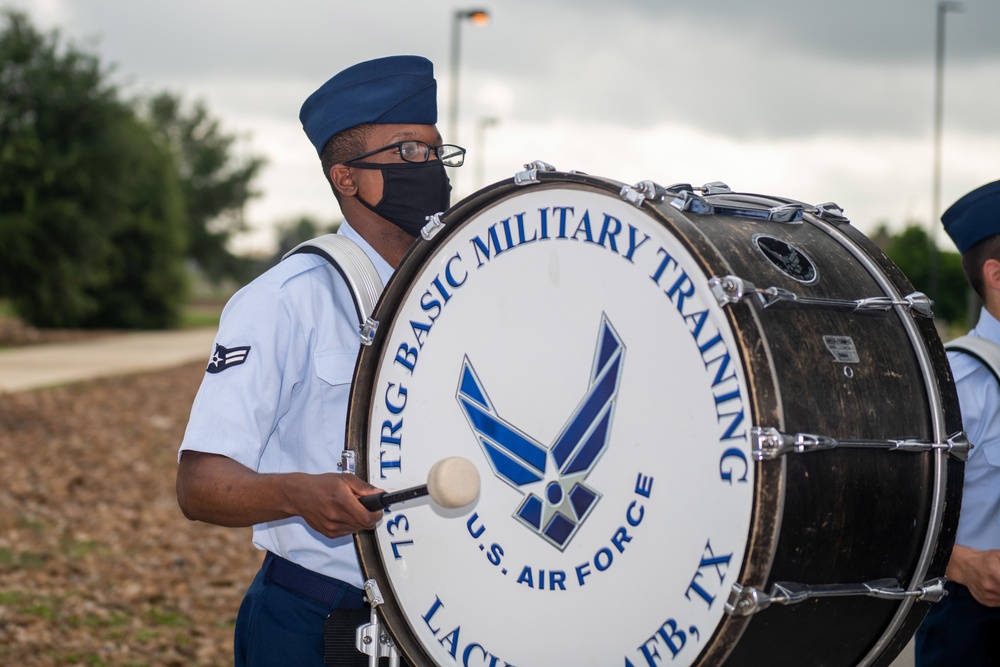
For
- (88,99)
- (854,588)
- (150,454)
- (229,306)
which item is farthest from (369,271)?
(88,99)

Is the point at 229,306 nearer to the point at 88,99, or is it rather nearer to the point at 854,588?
the point at 854,588

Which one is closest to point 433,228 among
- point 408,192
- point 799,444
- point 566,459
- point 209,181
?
point 408,192

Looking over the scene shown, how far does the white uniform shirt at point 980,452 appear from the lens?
104 inches

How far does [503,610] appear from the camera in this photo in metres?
2.00

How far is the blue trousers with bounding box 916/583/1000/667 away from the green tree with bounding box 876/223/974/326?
21577 mm

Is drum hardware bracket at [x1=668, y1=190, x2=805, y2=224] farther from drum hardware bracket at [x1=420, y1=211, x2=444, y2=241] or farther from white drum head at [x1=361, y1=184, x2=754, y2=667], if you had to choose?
drum hardware bracket at [x1=420, y1=211, x2=444, y2=241]

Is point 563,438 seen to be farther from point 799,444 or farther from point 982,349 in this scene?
point 982,349

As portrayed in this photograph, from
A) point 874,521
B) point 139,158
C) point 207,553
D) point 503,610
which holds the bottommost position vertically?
point 207,553

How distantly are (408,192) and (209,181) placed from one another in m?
42.9

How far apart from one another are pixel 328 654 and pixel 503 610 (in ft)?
1.53

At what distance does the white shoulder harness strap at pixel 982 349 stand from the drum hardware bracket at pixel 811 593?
0.83 metres

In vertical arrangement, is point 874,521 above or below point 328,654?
above

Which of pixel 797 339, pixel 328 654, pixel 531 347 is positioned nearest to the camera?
pixel 797 339

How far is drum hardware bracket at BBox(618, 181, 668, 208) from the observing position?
1.78m
